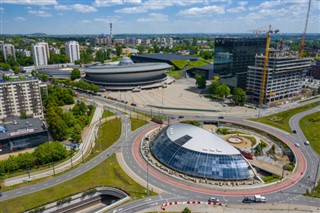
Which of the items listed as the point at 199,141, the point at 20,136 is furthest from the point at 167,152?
the point at 20,136

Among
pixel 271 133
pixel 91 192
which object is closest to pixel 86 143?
pixel 91 192

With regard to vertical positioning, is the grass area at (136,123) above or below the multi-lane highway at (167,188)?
above

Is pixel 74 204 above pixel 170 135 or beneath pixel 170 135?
beneath

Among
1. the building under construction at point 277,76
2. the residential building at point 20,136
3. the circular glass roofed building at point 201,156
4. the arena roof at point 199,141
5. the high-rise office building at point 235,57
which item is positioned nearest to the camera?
the circular glass roofed building at point 201,156

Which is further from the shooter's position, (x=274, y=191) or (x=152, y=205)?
(x=274, y=191)

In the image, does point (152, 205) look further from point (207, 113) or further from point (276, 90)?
point (276, 90)

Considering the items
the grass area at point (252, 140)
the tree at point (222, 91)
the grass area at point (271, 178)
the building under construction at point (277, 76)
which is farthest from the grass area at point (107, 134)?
the building under construction at point (277, 76)

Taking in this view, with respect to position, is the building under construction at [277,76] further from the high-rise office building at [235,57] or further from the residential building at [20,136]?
the residential building at [20,136]

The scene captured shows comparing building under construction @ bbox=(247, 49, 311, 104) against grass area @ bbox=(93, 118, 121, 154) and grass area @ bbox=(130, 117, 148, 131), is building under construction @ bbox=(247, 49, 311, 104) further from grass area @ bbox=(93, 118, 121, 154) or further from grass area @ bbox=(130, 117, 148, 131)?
grass area @ bbox=(93, 118, 121, 154)
